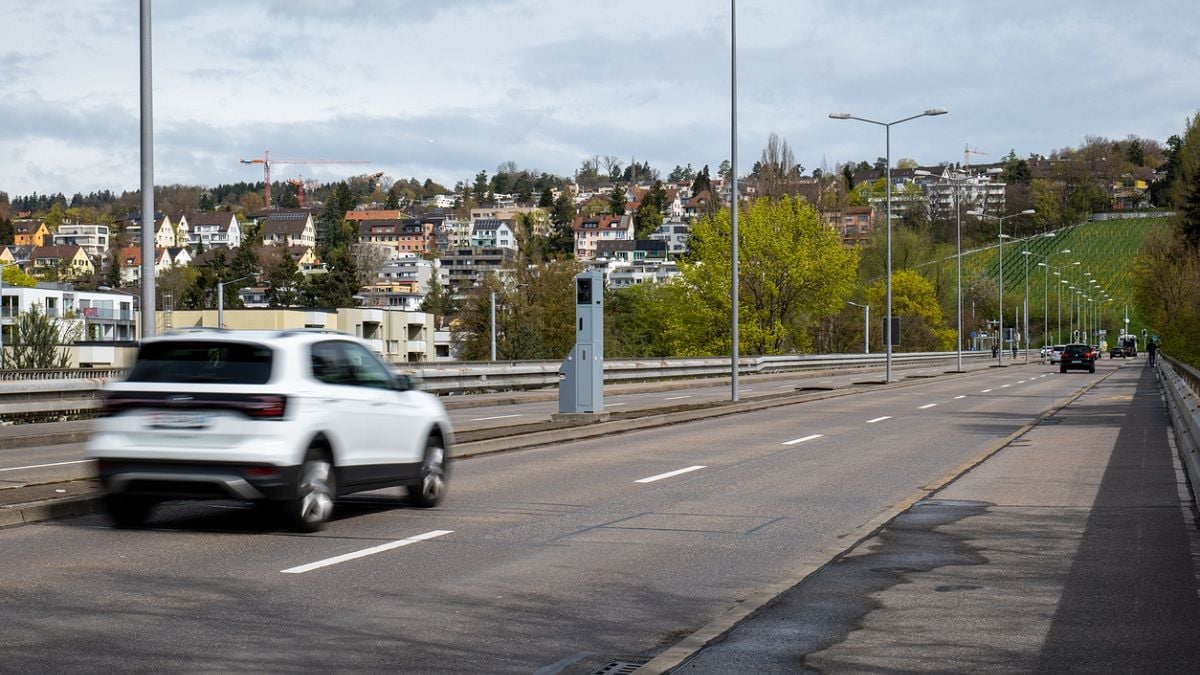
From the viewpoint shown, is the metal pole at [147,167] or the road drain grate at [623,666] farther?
the metal pole at [147,167]

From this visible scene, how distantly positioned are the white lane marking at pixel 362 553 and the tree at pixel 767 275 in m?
71.5

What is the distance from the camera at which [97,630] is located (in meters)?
7.45

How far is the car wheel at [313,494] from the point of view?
1112cm

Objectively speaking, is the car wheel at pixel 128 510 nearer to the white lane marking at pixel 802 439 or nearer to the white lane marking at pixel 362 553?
the white lane marking at pixel 362 553

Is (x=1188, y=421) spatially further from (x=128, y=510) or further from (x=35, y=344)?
(x=35, y=344)

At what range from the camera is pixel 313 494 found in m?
11.3

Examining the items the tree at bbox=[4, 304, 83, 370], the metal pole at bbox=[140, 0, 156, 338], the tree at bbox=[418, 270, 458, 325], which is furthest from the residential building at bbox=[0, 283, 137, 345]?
the metal pole at bbox=[140, 0, 156, 338]

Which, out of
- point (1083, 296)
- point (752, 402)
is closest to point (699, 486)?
point (752, 402)

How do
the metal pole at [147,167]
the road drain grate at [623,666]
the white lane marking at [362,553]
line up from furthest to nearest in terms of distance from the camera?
1. the metal pole at [147,167]
2. the white lane marking at [362,553]
3. the road drain grate at [623,666]

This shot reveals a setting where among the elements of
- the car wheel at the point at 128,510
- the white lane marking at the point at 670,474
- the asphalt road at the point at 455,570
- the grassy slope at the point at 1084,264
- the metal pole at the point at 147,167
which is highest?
the grassy slope at the point at 1084,264

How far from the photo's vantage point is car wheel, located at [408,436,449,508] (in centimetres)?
1311

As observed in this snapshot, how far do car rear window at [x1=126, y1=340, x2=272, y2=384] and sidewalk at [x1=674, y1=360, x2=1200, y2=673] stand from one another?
4.52 m

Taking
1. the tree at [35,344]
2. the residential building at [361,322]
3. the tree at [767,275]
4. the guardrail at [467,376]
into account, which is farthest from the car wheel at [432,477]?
the residential building at [361,322]

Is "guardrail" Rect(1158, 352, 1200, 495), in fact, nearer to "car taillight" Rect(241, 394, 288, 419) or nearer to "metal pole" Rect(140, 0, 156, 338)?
"car taillight" Rect(241, 394, 288, 419)
